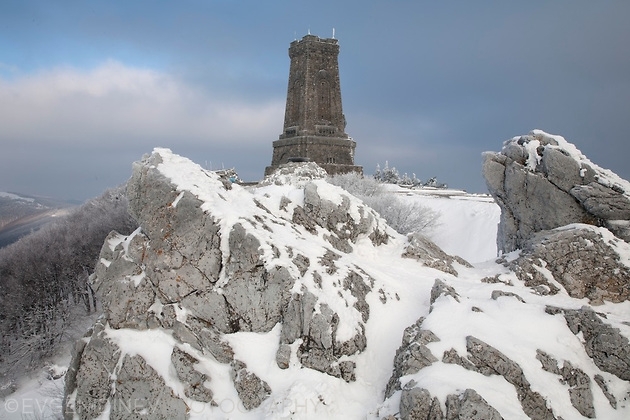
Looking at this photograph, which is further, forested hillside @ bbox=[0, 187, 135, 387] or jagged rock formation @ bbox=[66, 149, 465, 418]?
forested hillside @ bbox=[0, 187, 135, 387]

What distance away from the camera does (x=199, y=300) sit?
1118cm

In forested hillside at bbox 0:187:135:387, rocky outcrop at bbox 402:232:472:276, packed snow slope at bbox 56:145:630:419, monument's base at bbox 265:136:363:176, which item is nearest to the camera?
packed snow slope at bbox 56:145:630:419

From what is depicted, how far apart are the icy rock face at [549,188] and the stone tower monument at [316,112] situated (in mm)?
34573

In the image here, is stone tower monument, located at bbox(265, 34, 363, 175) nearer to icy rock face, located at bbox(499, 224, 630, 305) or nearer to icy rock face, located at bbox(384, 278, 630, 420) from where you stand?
icy rock face, located at bbox(499, 224, 630, 305)

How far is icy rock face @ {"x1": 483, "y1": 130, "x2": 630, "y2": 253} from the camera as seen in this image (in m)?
14.7

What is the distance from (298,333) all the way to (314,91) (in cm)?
4469

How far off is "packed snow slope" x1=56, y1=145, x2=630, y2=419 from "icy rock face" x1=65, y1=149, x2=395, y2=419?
36mm

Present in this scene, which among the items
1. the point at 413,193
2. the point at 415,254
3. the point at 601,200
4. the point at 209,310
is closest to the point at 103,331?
the point at 209,310

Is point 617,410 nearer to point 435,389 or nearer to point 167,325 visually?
point 435,389

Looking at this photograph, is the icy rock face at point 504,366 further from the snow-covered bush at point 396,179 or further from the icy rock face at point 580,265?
the snow-covered bush at point 396,179

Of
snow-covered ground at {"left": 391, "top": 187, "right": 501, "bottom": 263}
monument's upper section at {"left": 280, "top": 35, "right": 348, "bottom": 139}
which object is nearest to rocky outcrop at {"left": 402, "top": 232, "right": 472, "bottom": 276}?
snow-covered ground at {"left": 391, "top": 187, "right": 501, "bottom": 263}

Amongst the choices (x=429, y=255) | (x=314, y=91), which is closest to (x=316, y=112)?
(x=314, y=91)

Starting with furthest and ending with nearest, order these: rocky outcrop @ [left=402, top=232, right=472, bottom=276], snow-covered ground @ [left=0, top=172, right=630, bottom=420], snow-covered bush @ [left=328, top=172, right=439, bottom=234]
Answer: snow-covered bush @ [left=328, top=172, right=439, bottom=234]
rocky outcrop @ [left=402, top=232, right=472, bottom=276]
snow-covered ground @ [left=0, top=172, right=630, bottom=420]

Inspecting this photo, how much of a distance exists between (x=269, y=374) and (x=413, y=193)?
134 ft
